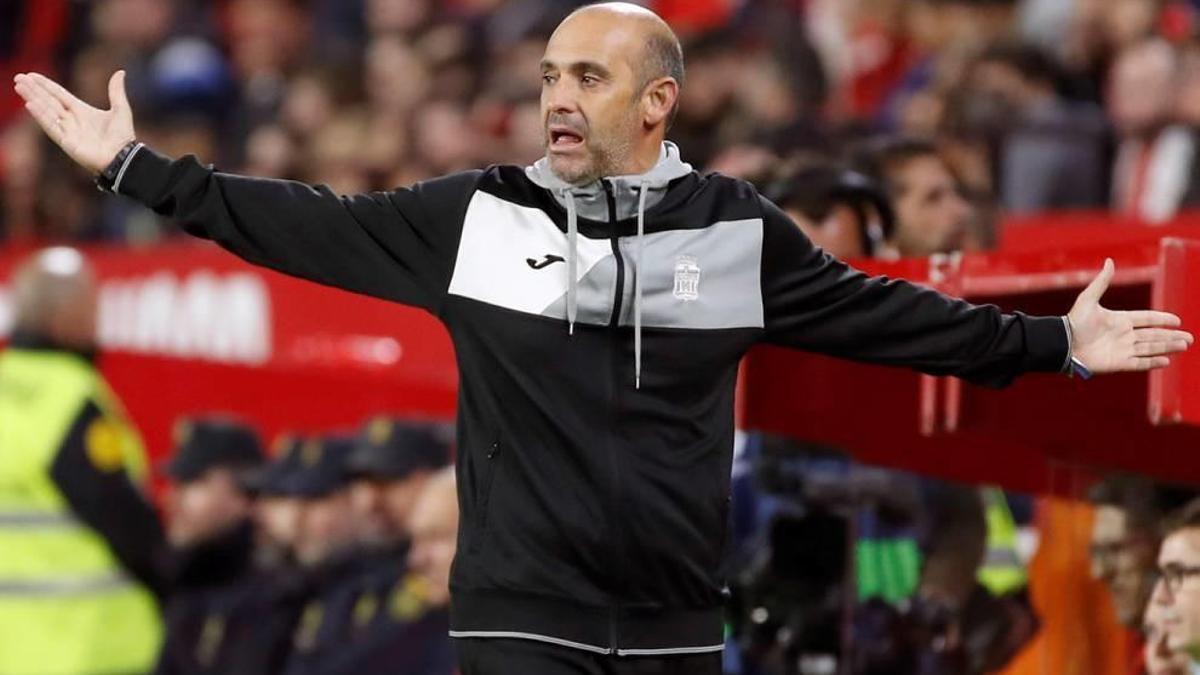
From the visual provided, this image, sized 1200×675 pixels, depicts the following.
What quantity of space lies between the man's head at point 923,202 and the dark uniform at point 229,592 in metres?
2.64

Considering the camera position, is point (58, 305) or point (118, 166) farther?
point (58, 305)

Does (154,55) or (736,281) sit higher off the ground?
(154,55)

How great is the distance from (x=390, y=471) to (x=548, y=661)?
3895 millimetres

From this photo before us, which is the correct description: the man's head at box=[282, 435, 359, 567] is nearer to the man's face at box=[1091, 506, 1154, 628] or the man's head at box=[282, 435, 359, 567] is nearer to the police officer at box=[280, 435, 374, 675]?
the police officer at box=[280, 435, 374, 675]

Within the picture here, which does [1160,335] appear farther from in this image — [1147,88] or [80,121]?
[1147,88]

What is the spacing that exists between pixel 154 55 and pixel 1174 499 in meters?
10.8

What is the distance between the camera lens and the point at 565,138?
14.1 feet

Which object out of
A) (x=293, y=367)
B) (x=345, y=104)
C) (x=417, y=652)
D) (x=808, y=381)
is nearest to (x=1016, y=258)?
(x=808, y=381)

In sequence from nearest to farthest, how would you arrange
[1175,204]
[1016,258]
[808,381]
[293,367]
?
1. [1016,258]
2. [808,381]
3. [1175,204]
4. [293,367]

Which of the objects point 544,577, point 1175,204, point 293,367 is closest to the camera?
point 544,577

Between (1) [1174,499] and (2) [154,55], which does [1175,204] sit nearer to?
(1) [1174,499]

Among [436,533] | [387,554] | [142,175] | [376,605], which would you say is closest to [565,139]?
[142,175]

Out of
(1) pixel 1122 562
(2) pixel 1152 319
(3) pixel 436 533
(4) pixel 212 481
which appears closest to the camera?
(2) pixel 1152 319

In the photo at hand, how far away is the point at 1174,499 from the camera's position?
203 inches
